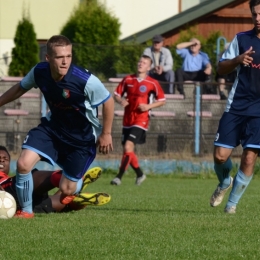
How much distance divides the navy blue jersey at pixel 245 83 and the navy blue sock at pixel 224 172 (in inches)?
24.8

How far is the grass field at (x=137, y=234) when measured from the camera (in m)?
6.05

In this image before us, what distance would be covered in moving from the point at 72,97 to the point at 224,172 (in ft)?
6.28

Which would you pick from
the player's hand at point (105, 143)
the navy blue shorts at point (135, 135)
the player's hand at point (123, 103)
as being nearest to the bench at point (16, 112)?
the navy blue shorts at point (135, 135)

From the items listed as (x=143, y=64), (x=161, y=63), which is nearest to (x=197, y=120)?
(x=161, y=63)

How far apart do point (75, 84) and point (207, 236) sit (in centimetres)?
203

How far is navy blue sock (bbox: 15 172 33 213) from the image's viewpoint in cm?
812

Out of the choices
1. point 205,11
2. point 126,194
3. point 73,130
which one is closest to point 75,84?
point 73,130

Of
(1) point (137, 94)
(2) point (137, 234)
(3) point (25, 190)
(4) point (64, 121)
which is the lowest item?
(2) point (137, 234)

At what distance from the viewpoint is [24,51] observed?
22000 millimetres

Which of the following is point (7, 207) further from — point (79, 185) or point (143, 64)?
point (143, 64)

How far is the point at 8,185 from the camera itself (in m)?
8.70

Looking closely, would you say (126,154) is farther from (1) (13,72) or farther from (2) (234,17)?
(2) (234,17)

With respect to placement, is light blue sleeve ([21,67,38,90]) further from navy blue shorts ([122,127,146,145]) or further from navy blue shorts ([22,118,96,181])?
navy blue shorts ([122,127,146,145])

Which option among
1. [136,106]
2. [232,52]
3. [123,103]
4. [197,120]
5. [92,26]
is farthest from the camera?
[92,26]
